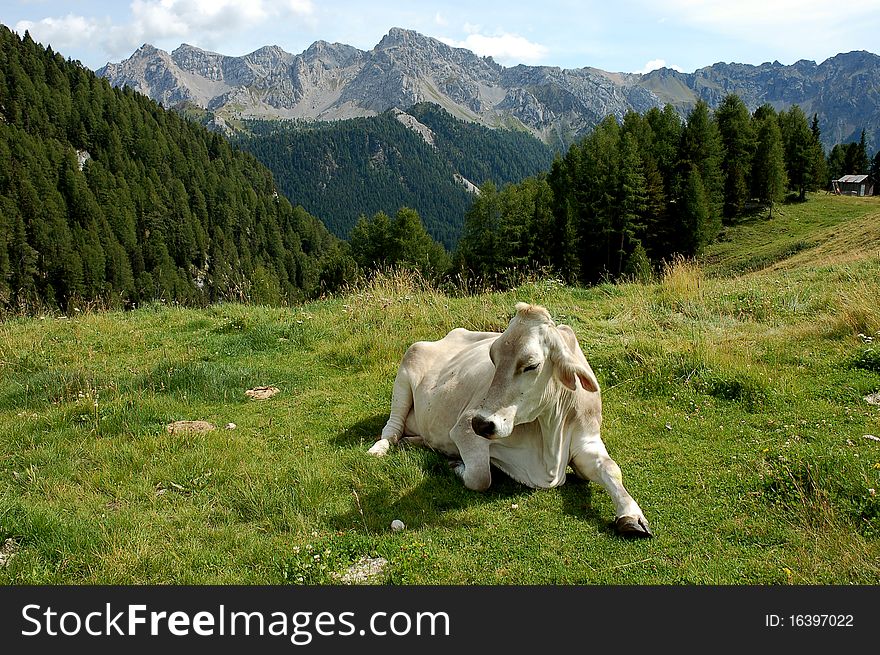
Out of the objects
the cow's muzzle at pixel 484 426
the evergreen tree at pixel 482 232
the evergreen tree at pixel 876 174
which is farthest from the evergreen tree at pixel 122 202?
the evergreen tree at pixel 876 174

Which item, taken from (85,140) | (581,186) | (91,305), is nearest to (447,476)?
(91,305)

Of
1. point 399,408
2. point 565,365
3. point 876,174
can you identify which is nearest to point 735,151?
point 876,174

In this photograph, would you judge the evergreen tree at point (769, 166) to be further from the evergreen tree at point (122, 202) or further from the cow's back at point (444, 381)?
the cow's back at point (444, 381)

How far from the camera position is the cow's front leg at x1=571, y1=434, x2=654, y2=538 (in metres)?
4.94

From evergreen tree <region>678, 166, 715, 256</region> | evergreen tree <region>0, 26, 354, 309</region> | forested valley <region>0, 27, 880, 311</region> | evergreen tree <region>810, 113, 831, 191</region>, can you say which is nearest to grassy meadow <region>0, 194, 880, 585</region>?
forested valley <region>0, 27, 880, 311</region>

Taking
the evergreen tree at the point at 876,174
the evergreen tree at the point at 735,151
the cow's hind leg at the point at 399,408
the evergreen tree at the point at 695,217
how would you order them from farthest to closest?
the evergreen tree at the point at 876,174
the evergreen tree at the point at 735,151
the evergreen tree at the point at 695,217
the cow's hind leg at the point at 399,408

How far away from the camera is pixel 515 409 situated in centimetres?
494

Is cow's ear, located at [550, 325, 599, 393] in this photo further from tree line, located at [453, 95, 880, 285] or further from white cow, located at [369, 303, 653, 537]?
tree line, located at [453, 95, 880, 285]

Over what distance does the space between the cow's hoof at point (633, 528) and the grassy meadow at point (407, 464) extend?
0.32ft

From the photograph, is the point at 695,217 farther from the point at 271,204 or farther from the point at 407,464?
the point at 271,204

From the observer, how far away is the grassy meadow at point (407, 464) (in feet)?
15.0

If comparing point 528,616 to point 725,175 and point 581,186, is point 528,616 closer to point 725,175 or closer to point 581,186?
point 581,186

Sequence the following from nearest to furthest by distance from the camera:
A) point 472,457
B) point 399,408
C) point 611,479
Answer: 1. point 611,479
2. point 472,457
3. point 399,408

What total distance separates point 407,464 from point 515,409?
1.85m
